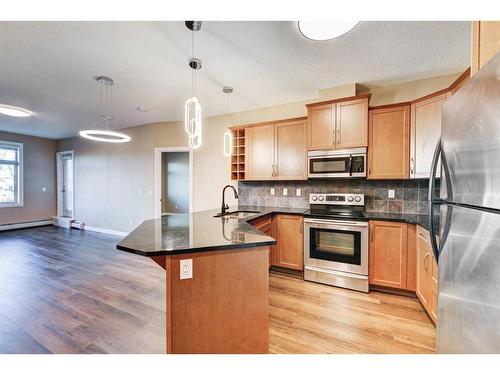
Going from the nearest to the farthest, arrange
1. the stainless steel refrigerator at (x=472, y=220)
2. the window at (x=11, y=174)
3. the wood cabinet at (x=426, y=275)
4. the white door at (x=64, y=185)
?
the stainless steel refrigerator at (x=472, y=220)
the wood cabinet at (x=426, y=275)
the window at (x=11, y=174)
the white door at (x=64, y=185)

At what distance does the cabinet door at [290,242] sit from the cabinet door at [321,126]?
1.08m

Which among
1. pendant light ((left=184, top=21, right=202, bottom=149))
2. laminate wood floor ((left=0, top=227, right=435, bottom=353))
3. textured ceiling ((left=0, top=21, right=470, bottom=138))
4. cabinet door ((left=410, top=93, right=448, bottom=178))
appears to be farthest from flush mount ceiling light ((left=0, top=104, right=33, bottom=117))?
cabinet door ((left=410, top=93, right=448, bottom=178))

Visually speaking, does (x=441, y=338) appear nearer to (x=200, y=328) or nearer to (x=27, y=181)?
(x=200, y=328)

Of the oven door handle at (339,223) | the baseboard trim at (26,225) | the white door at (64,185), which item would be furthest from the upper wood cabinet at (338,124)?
the baseboard trim at (26,225)

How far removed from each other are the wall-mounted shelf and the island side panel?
7.81 feet

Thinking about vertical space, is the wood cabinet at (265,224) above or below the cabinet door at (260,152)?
below

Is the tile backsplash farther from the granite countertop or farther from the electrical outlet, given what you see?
the electrical outlet

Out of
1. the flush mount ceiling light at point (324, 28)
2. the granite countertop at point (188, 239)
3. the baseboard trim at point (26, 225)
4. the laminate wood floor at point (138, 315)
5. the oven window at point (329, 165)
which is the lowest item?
the laminate wood floor at point (138, 315)

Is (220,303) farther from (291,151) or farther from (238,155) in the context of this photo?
(238,155)

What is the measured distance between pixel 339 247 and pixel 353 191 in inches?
35.6

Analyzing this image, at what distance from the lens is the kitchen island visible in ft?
3.87

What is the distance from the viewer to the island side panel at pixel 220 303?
1.19 m

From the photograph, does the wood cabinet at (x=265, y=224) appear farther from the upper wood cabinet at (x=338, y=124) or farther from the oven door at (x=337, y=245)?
the upper wood cabinet at (x=338, y=124)
